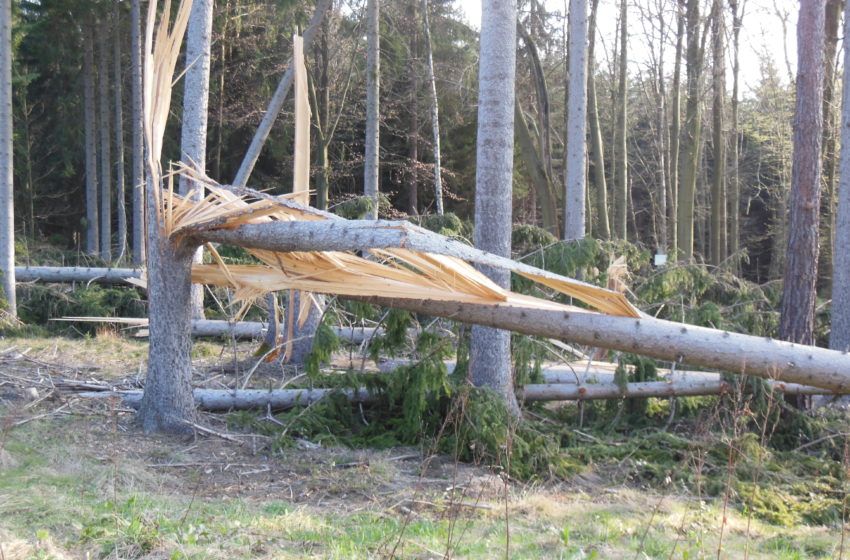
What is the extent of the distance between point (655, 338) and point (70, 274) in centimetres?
1182

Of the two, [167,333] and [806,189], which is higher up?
[806,189]

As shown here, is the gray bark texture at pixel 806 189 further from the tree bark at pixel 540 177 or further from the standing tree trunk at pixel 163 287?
the tree bark at pixel 540 177

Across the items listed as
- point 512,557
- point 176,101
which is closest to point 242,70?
point 176,101

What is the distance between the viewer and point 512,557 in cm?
379

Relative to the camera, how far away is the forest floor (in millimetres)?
3639

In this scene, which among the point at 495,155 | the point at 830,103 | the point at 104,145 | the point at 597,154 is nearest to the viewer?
the point at 495,155

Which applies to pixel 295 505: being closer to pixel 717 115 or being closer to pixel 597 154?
pixel 597 154

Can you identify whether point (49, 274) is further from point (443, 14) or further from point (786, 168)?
point (786, 168)

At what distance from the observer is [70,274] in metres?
13.6

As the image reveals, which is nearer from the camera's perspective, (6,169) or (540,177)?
(6,169)

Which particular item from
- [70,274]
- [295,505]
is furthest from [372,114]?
[295,505]

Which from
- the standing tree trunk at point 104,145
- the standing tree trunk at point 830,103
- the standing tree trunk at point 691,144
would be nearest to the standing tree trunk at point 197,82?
the standing tree trunk at point 830,103

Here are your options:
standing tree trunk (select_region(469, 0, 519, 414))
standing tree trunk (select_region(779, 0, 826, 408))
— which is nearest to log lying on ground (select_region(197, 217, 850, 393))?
standing tree trunk (select_region(469, 0, 519, 414))

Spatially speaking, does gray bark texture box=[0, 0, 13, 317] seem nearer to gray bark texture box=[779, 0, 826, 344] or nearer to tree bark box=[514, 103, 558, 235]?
tree bark box=[514, 103, 558, 235]
